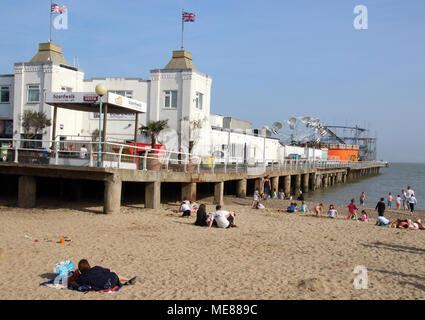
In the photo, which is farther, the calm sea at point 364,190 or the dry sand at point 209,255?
the calm sea at point 364,190

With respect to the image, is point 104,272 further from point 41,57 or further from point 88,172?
point 41,57

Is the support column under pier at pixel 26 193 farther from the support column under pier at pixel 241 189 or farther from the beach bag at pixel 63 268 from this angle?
the support column under pier at pixel 241 189

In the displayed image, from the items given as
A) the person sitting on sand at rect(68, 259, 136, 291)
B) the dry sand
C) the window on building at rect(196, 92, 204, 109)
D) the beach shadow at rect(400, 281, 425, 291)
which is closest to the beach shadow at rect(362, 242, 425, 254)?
the dry sand

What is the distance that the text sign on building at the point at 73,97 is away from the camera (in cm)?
1600

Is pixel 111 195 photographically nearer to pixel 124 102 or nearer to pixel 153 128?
pixel 124 102

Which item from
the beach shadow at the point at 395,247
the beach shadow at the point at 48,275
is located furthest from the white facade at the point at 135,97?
the beach shadow at the point at 48,275

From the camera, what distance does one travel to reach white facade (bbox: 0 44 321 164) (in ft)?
89.6

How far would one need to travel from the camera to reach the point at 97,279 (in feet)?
23.7

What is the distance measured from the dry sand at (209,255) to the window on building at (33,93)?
14.0m

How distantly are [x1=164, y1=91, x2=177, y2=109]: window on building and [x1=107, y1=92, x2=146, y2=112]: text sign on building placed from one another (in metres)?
9.63

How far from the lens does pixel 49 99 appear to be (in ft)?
54.0
